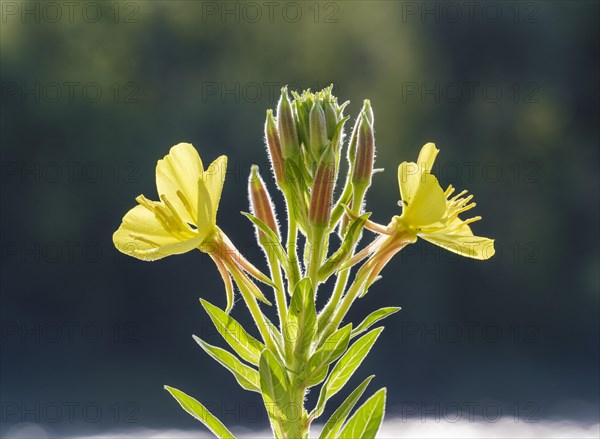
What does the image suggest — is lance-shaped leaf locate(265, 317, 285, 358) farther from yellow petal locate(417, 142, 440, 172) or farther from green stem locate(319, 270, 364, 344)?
yellow petal locate(417, 142, 440, 172)

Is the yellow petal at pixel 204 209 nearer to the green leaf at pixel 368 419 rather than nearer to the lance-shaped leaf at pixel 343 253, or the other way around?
the lance-shaped leaf at pixel 343 253

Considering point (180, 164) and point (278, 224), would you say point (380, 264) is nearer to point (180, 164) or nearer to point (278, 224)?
point (278, 224)

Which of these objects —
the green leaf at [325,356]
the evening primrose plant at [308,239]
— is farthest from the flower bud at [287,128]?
the green leaf at [325,356]

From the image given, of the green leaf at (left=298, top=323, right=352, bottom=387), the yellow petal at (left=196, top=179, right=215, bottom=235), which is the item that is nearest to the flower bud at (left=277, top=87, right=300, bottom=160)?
the yellow petal at (left=196, top=179, right=215, bottom=235)

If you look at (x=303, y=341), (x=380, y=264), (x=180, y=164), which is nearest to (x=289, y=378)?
(x=303, y=341)

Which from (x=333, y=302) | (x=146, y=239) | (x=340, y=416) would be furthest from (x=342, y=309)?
(x=146, y=239)

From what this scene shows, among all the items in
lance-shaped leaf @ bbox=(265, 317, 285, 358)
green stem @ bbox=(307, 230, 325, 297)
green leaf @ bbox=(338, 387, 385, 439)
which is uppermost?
green stem @ bbox=(307, 230, 325, 297)
